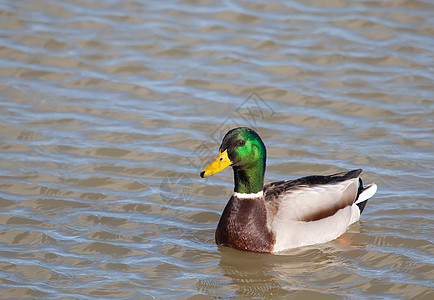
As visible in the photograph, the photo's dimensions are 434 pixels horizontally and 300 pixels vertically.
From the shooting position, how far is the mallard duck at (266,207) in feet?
21.7

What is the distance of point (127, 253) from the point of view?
21.4 feet

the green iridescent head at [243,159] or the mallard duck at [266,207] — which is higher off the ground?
the green iridescent head at [243,159]

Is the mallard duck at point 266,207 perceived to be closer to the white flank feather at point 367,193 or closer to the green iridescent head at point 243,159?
the green iridescent head at point 243,159

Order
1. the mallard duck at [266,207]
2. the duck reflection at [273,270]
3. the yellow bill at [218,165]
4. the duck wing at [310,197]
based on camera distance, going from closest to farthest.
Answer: the duck reflection at [273,270] < the yellow bill at [218,165] < the mallard duck at [266,207] < the duck wing at [310,197]

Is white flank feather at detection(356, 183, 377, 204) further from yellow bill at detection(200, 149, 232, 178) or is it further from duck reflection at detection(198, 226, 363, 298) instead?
yellow bill at detection(200, 149, 232, 178)

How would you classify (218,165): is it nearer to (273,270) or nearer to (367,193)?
(273,270)

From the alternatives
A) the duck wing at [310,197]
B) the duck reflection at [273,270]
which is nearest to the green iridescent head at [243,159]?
the duck wing at [310,197]

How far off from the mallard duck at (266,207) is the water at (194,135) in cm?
14

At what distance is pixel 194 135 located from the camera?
888cm

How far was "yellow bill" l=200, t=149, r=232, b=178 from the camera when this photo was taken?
650cm

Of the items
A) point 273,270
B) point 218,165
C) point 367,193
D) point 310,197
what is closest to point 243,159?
point 218,165

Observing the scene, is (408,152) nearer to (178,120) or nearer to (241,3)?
(178,120)

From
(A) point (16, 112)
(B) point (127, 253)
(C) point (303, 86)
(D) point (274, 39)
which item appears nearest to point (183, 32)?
(D) point (274, 39)

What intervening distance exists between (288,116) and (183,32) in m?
2.83
